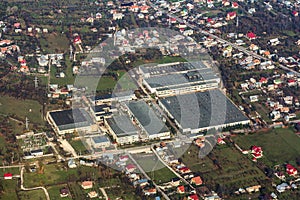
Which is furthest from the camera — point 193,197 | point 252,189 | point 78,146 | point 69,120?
point 69,120

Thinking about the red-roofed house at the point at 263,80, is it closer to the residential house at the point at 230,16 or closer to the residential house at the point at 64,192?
the residential house at the point at 230,16

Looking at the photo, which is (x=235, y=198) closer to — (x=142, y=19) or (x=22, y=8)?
(x=142, y=19)

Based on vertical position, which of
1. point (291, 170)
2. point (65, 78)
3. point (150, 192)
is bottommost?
point (291, 170)

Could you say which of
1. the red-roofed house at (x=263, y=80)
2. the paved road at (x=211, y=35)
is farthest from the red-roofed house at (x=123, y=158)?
the paved road at (x=211, y=35)

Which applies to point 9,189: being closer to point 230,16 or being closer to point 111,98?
point 111,98

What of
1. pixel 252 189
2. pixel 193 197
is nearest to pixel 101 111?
pixel 193 197

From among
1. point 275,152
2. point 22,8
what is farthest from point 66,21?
point 275,152
